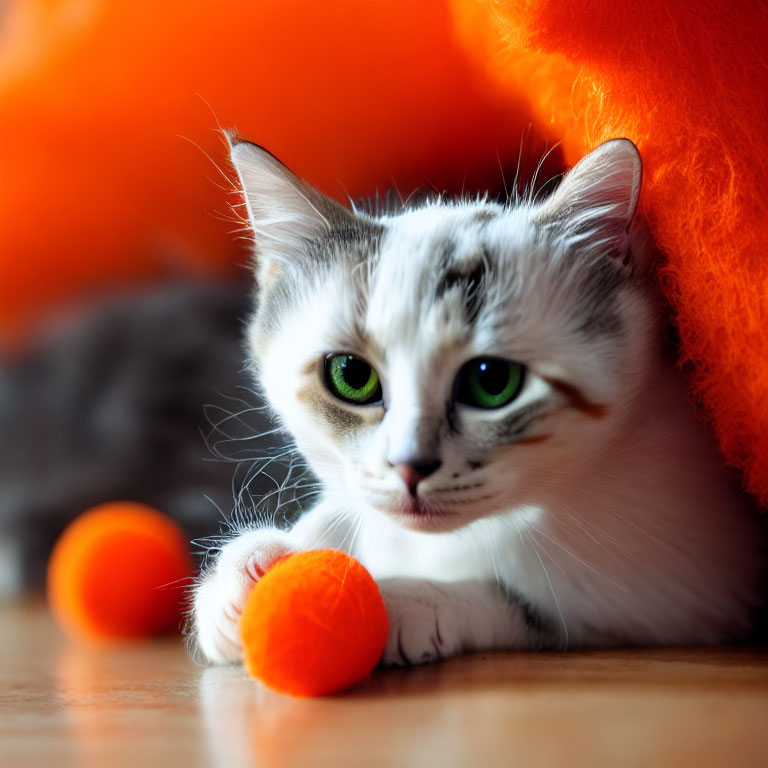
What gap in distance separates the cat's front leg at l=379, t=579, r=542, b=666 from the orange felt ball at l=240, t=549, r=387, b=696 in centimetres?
6

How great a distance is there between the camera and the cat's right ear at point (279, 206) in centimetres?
97

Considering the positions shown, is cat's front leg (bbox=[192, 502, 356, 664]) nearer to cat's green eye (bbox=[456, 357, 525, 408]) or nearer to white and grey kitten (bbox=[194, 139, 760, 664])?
white and grey kitten (bbox=[194, 139, 760, 664])

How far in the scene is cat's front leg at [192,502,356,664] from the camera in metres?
0.91

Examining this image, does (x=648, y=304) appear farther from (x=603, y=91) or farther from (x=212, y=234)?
(x=212, y=234)

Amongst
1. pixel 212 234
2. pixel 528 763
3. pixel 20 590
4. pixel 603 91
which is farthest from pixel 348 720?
pixel 212 234

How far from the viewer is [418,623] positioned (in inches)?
35.6

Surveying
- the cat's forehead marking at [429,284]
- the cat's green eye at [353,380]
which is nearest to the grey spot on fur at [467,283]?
the cat's forehead marking at [429,284]

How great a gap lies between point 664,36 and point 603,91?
7cm

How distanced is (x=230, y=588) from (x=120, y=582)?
1.22 ft

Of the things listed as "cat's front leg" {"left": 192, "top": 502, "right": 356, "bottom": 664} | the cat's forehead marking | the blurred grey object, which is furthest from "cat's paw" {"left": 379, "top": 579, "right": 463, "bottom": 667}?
the blurred grey object

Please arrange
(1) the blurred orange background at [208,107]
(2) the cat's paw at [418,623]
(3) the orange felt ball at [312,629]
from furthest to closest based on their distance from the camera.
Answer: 1. (1) the blurred orange background at [208,107]
2. (2) the cat's paw at [418,623]
3. (3) the orange felt ball at [312,629]

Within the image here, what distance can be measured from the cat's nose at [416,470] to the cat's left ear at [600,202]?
29 centimetres

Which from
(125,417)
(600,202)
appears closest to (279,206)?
(600,202)

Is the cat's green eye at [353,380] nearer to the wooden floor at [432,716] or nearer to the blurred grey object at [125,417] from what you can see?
the wooden floor at [432,716]
